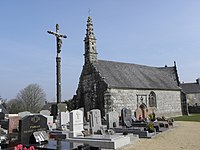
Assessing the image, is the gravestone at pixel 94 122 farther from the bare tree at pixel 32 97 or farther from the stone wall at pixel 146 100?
the bare tree at pixel 32 97

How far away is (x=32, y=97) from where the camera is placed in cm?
4141

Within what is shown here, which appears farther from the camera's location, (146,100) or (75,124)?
(146,100)

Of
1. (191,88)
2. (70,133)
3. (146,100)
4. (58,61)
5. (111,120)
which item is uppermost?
(58,61)

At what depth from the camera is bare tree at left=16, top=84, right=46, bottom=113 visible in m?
40.0

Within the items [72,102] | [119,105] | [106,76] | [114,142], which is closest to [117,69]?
[106,76]

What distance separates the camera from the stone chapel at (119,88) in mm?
24614

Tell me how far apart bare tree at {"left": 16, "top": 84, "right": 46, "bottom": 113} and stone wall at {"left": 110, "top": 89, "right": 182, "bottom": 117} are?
20.7 metres

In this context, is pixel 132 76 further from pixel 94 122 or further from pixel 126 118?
pixel 94 122

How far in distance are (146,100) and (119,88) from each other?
17.1 ft

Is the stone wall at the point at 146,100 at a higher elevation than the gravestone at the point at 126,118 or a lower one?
higher

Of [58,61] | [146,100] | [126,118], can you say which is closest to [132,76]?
[146,100]

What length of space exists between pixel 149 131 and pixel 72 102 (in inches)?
672

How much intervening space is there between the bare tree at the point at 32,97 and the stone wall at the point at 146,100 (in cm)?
2068

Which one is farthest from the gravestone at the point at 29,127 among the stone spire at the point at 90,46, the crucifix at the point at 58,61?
the stone spire at the point at 90,46
